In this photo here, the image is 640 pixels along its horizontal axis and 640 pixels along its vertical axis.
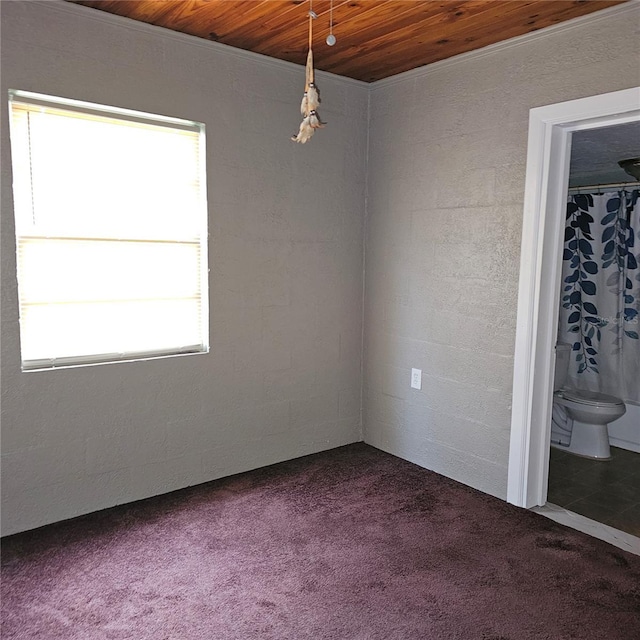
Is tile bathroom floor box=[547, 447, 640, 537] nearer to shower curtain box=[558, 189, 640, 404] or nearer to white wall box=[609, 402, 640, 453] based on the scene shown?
white wall box=[609, 402, 640, 453]

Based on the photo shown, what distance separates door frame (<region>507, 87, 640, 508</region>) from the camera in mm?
2771

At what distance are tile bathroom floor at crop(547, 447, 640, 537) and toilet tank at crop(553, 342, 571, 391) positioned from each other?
1.61 ft

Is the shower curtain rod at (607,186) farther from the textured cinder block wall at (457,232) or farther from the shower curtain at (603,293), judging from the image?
the textured cinder block wall at (457,232)

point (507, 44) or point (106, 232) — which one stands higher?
point (507, 44)

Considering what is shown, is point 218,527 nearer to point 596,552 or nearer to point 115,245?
point 115,245

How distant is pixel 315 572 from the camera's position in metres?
2.39

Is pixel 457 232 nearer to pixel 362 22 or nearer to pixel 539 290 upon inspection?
pixel 539 290

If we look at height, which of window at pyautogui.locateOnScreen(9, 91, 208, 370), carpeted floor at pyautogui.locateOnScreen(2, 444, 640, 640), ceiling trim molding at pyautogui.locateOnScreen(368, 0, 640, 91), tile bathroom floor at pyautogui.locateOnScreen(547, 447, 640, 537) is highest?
ceiling trim molding at pyautogui.locateOnScreen(368, 0, 640, 91)

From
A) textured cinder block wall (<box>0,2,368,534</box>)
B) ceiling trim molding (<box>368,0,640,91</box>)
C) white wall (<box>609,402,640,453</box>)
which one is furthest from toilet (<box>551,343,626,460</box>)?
ceiling trim molding (<box>368,0,640,91</box>)

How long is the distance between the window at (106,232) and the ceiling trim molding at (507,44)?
1277mm

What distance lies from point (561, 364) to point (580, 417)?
1.31ft

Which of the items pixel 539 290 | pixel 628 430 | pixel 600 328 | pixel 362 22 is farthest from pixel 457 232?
pixel 628 430

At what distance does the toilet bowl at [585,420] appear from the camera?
3.95 m

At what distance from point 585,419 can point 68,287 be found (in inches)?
135
